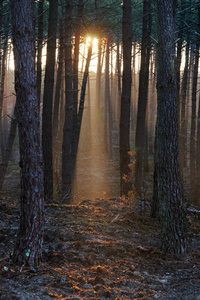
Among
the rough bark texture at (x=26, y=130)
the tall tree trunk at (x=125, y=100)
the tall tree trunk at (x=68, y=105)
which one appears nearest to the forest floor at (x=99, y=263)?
the rough bark texture at (x=26, y=130)

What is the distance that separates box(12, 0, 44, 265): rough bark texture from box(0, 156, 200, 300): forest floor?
0.36 metres

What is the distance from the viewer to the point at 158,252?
5.16 metres

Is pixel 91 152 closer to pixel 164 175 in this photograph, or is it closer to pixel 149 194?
pixel 149 194

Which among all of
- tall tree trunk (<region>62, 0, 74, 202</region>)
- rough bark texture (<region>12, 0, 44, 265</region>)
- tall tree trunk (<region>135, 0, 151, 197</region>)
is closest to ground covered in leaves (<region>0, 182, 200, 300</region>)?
rough bark texture (<region>12, 0, 44, 265</region>)

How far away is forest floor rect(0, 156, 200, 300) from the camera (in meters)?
3.65

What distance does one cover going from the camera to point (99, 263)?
4496 mm

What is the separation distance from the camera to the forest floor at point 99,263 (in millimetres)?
3652

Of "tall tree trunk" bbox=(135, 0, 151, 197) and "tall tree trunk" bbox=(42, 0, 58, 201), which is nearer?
"tall tree trunk" bbox=(42, 0, 58, 201)

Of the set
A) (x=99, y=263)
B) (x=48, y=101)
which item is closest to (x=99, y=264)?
(x=99, y=263)

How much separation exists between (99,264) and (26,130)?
230 cm

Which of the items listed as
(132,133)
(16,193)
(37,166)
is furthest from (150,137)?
(37,166)

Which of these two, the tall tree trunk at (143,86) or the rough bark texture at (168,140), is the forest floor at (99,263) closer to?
the rough bark texture at (168,140)

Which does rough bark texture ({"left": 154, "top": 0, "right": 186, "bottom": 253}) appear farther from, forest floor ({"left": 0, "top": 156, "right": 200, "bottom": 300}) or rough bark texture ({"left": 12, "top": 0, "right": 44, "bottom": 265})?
rough bark texture ({"left": 12, "top": 0, "right": 44, "bottom": 265})

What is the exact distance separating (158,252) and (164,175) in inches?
53.5
